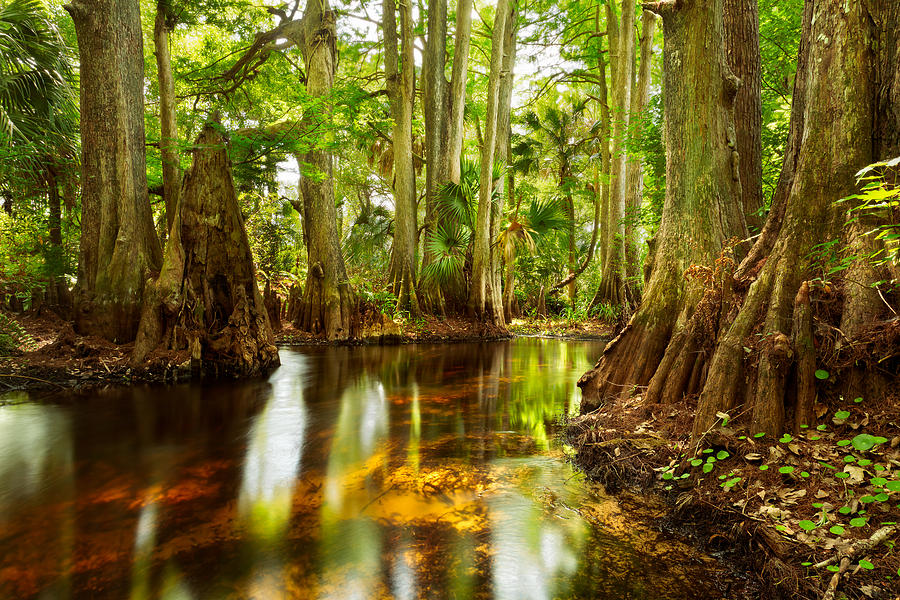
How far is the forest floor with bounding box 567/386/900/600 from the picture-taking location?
1.79 meters

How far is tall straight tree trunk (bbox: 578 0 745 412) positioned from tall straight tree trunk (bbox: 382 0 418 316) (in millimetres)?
8516

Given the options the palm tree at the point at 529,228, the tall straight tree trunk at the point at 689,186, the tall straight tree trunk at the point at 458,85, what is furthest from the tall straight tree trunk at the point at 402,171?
the tall straight tree trunk at the point at 689,186

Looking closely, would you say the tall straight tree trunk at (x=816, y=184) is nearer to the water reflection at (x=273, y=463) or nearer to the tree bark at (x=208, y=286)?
the water reflection at (x=273, y=463)

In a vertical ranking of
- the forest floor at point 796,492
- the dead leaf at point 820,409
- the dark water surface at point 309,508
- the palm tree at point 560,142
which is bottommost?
the dark water surface at point 309,508

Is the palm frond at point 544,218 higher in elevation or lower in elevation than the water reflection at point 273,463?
higher

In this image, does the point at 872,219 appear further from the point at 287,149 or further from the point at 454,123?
the point at 454,123

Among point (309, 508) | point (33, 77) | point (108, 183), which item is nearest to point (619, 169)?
point (108, 183)

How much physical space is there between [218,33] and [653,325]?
51.1 ft

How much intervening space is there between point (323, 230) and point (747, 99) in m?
8.68

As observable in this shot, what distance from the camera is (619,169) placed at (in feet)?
42.3

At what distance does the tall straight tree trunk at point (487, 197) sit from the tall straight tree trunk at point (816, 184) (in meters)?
9.38

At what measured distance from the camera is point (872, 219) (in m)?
2.64

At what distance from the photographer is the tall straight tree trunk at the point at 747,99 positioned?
15.2 ft

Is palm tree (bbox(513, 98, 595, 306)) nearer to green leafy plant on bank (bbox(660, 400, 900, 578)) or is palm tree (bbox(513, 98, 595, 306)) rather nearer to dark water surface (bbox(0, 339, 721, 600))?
dark water surface (bbox(0, 339, 721, 600))
